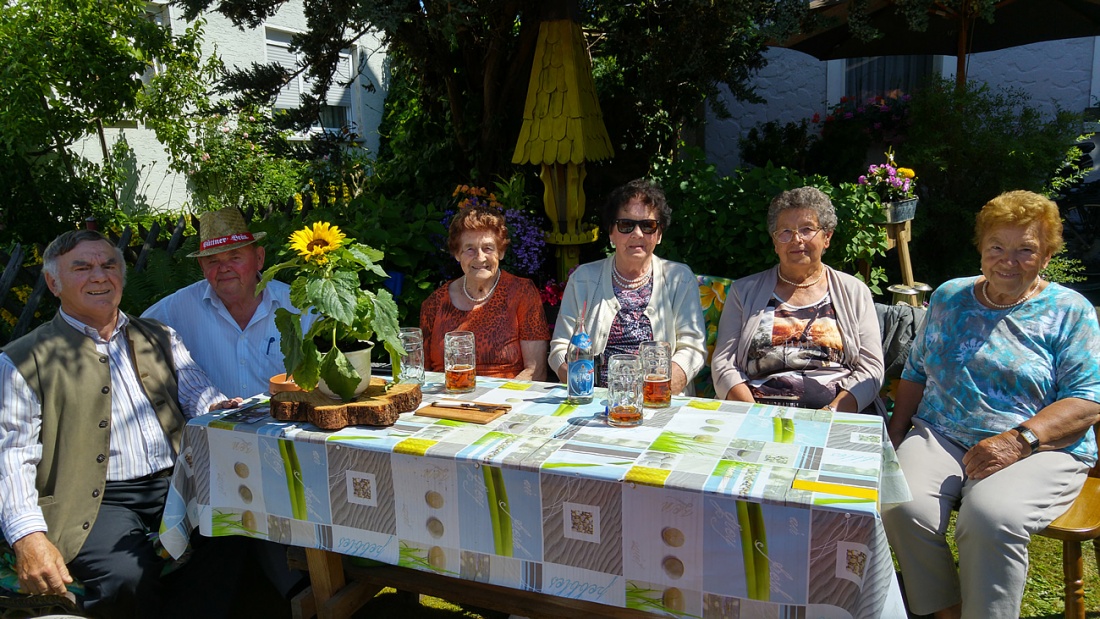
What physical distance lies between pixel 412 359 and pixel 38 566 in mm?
1261

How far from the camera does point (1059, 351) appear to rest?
250cm

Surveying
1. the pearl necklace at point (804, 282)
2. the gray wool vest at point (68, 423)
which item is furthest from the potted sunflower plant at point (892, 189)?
the gray wool vest at point (68, 423)

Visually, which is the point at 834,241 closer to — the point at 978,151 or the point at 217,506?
the point at 978,151

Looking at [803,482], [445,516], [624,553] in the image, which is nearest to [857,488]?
[803,482]

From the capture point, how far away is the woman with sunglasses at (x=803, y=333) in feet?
9.64

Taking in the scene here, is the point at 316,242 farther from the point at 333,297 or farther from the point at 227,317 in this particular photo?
the point at 227,317

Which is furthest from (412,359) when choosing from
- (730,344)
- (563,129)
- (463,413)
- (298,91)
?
(298,91)

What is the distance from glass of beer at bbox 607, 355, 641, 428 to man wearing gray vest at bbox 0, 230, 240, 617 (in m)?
1.33

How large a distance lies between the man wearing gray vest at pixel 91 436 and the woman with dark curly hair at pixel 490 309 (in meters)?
1.06

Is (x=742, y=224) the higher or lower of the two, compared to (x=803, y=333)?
higher

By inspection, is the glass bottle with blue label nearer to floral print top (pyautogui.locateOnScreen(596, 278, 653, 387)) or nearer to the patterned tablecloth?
the patterned tablecloth

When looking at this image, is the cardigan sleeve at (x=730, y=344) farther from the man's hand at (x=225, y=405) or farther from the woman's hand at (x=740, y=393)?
the man's hand at (x=225, y=405)

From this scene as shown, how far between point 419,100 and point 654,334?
457 cm

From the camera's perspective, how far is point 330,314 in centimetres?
206
